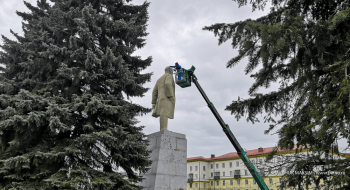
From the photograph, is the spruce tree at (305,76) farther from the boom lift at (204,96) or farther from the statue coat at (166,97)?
the statue coat at (166,97)

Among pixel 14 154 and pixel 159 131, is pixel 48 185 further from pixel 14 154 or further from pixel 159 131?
pixel 159 131

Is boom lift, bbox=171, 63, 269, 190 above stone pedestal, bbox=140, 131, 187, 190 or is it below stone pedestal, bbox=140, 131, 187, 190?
above

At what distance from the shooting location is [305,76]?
3.30 meters

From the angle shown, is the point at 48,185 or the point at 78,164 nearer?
the point at 48,185

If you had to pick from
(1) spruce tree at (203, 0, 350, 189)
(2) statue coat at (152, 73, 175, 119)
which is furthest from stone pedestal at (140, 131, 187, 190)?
(1) spruce tree at (203, 0, 350, 189)

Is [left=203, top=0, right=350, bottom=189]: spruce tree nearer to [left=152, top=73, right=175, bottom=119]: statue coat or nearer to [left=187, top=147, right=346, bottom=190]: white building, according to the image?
[left=152, top=73, right=175, bottom=119]: statue coat

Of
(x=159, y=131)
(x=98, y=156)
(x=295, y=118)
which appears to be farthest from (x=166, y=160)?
(x=295, y=118)

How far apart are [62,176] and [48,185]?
0.39m

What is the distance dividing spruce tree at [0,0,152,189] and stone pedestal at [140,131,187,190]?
0.36 meters

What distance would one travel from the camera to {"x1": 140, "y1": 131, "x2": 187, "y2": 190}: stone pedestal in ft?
22.7

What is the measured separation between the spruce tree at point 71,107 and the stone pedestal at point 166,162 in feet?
1.19

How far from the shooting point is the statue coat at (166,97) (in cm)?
759

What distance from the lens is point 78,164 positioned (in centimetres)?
772

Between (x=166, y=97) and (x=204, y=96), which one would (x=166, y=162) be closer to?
(x=166, y=97)
